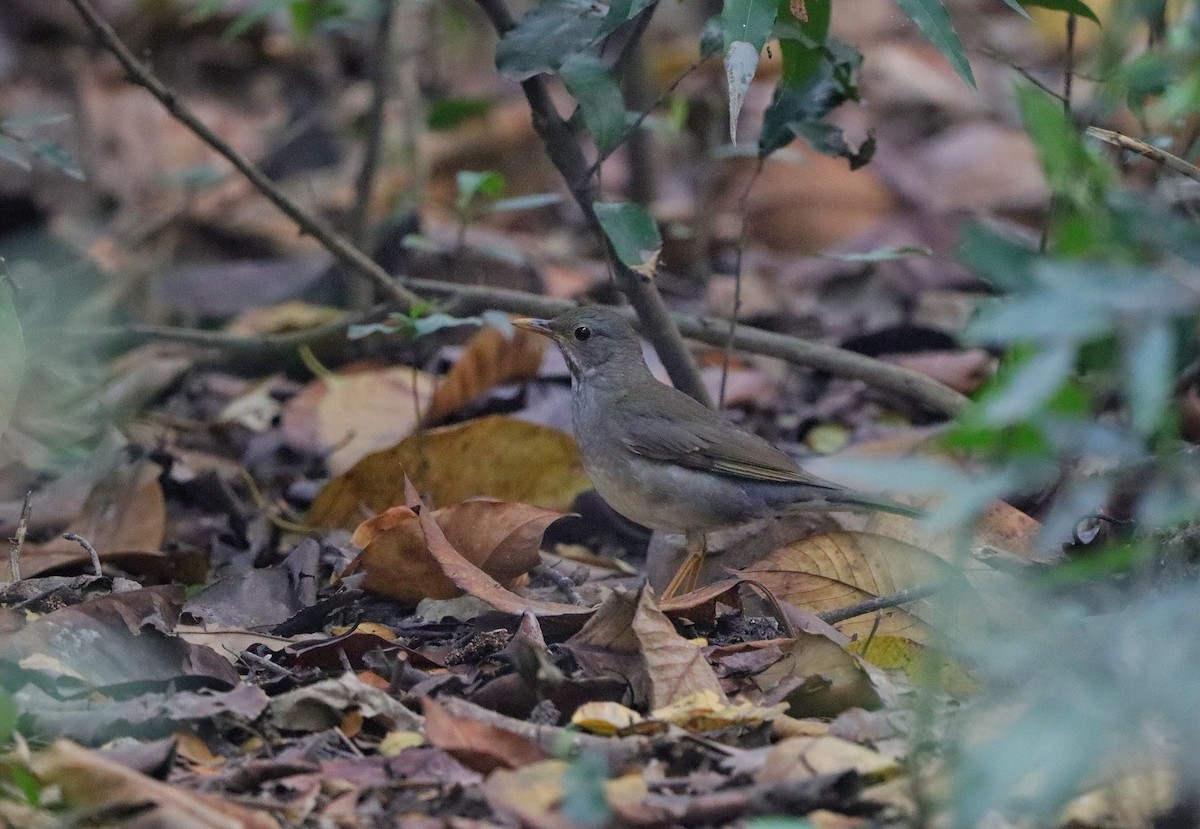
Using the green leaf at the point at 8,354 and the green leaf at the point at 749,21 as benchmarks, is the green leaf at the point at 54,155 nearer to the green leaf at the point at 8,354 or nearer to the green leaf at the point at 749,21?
the green leaf at the point at 8,354

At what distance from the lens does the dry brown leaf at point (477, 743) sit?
302cm

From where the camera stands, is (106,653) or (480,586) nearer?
(106,653)

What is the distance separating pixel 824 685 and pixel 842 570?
2.56 feet

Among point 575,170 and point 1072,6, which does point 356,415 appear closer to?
point 575,170

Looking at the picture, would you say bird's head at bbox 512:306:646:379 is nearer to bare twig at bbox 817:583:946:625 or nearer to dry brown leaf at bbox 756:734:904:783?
bare twig at bbox 817:583:946:625

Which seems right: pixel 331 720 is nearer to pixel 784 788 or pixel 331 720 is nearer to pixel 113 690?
pixel 113 690

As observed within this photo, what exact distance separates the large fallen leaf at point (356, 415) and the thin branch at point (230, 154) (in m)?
0.43

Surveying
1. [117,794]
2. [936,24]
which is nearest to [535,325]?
[936,24]

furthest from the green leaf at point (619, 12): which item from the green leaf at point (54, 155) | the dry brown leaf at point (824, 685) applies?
the green leaf at point (54, 155)

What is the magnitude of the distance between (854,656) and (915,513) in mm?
910

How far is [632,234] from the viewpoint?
14.1ft

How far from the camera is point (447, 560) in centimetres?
404

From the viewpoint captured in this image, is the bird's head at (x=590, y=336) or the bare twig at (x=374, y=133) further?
the bare twig at (x=374, y=133)

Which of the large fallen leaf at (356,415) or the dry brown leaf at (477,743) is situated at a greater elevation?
the dry brown leaf at (477,743)
